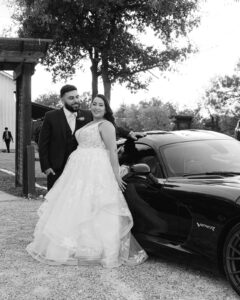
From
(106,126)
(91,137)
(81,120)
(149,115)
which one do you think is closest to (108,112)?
(106,126)

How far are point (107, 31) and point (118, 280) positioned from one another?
18.8 meters

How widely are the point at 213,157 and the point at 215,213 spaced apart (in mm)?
1115

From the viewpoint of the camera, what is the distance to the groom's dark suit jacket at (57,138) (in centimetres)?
618

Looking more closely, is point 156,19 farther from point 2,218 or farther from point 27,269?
point 27,269

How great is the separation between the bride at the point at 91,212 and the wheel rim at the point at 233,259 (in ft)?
4.07

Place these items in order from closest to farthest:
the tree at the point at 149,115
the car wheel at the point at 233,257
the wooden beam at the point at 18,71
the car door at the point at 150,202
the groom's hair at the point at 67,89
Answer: the car wheel at the point at 233,257 < the car door at the point at 150,202 < the groom's hair at the point at 67,89 < the wooden beam at the point at 18,71 < the tree at the point at 149,115

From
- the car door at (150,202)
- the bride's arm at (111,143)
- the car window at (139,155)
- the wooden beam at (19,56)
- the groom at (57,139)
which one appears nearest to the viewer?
the car door at (150,202)

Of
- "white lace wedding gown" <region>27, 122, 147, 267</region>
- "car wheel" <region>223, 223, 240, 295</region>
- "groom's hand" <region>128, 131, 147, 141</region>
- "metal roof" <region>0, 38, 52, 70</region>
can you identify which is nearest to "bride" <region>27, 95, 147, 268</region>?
"white lace wedding gown" <region>27, 122, 147, 267</region>

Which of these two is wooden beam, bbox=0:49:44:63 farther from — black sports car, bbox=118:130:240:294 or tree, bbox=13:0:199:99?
tree, bbox=13:0:199:99

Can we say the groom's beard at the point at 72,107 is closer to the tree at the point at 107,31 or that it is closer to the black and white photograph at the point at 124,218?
the black and white photograph at the point at 124,218

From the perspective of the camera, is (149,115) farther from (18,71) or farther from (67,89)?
(67,89)

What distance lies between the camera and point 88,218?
514 centimetres

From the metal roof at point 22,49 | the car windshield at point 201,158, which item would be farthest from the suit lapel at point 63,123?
the metal roof at point 22,49

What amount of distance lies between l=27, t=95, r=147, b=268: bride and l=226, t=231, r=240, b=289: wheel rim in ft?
4.07
